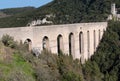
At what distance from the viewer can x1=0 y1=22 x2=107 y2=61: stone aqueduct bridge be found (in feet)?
67.3

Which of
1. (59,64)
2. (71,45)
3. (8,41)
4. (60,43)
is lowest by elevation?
(71,45)

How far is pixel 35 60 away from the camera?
16922 mm

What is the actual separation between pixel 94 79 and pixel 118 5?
127 ft

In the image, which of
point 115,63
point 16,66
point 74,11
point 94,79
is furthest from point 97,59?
point 74,11

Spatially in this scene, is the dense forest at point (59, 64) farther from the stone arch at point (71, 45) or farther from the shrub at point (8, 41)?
the stone arch at point (71, 45)

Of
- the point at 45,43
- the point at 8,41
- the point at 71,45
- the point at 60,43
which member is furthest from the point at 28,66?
the point at 71,45

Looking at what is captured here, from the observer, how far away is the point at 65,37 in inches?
1049

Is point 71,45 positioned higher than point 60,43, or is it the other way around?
point 60,43

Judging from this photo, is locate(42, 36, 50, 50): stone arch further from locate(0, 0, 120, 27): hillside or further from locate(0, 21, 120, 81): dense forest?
locate(0, 0, 120, 27): hillside

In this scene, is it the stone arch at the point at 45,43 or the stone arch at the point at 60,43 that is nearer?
the stone arch at the point at 45,43

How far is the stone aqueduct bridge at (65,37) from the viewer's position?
20500mm

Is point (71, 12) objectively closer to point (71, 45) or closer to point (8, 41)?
point (71, 45)

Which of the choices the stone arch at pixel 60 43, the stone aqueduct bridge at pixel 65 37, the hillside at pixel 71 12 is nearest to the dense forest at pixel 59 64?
the stone aqueduct bridge at pixel 65 37

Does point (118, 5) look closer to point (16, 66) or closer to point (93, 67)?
point (93, 67)
